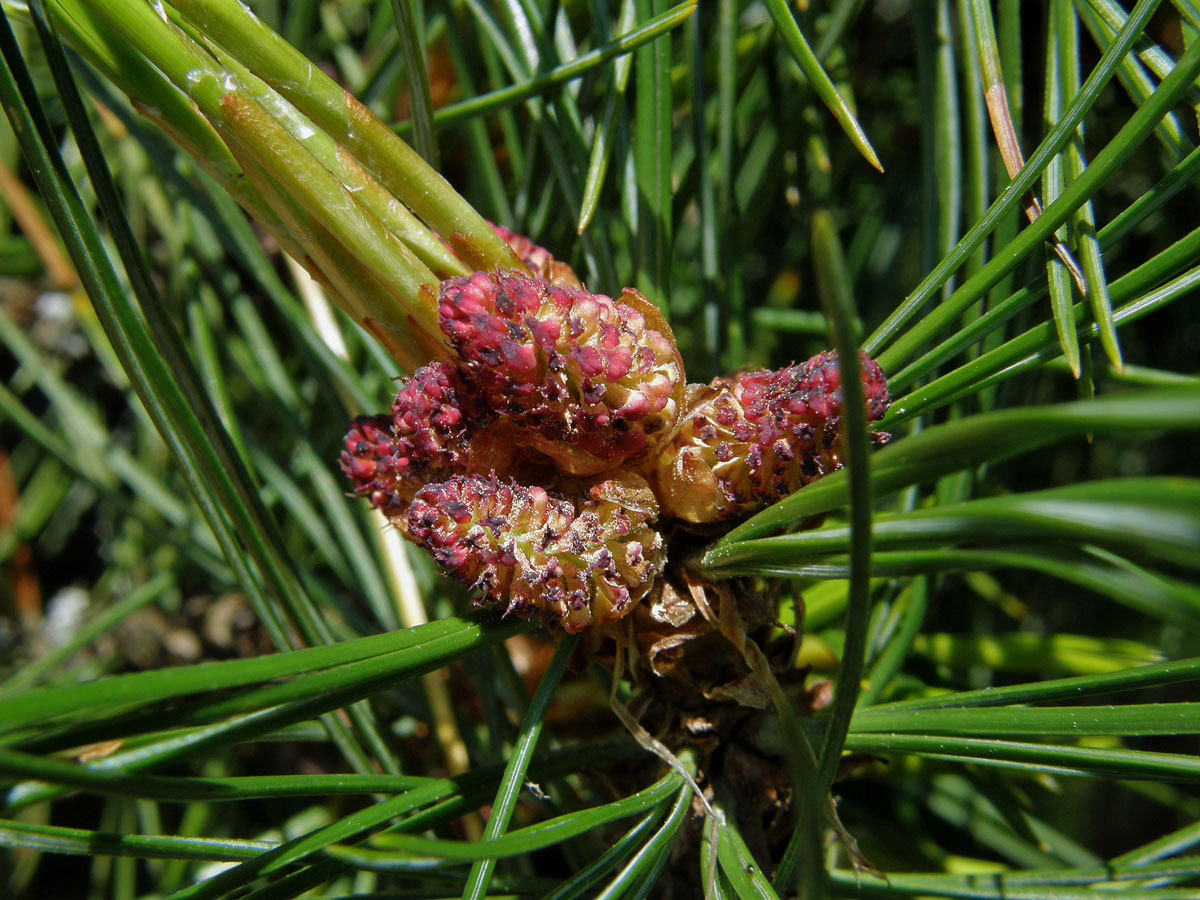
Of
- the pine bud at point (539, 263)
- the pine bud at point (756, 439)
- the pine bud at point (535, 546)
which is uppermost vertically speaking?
the pine bud at point (539, 263)

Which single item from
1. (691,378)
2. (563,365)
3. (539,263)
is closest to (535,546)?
(563,365)

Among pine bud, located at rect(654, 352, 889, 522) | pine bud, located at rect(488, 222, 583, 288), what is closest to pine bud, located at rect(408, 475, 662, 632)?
pine bud, located at rect(654, 352, 889, 522)

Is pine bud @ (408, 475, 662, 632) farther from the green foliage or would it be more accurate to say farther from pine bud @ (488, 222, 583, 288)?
pine bud @ (488, 222, 583, 288)

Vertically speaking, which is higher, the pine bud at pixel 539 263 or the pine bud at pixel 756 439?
the pine bud at pixel 539 263

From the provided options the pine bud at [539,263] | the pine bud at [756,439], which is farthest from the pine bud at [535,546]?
the pine bud at [539,263]

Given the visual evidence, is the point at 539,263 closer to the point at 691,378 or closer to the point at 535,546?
the point at 535,546

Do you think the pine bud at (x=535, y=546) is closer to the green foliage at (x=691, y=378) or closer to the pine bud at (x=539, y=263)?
the green foliage at (x=691, y=378)

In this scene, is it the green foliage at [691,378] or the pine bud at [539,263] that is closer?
the green foliage at [691,378]
